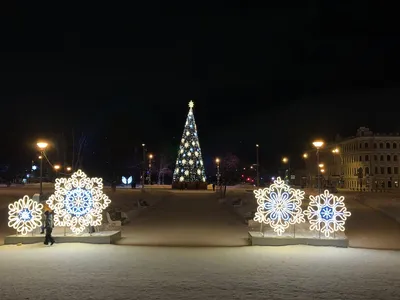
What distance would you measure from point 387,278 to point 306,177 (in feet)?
349

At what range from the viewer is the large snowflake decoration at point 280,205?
18.1 m

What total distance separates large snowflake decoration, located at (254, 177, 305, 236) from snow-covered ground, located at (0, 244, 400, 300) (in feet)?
6.67

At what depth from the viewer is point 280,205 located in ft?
59.7

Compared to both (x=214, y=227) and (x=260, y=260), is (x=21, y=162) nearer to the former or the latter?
(x=214, y=227)

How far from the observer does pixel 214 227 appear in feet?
76.3

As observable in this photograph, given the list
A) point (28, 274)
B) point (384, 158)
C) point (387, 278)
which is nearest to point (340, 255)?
point (387, 278)

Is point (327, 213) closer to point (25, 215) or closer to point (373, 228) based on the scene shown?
point (373, 228)

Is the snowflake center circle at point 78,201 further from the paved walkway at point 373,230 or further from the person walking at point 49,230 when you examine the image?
the paved walkway at point 373,230

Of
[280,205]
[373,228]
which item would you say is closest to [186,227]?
[280,205]

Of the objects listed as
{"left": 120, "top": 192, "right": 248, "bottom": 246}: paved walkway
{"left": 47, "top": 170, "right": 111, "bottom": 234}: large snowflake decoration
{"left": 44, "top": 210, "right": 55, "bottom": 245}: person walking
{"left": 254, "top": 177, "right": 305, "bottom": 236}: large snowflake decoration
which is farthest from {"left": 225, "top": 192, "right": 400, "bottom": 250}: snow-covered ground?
{"left": 44, "top": 210, "right": 55, "bottom": 245}: person walking

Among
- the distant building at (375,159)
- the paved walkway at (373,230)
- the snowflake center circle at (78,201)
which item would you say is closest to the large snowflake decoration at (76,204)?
the snowflake center circle at (78,201)

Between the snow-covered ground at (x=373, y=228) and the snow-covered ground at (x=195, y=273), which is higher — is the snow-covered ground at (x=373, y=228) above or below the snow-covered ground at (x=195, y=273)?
above

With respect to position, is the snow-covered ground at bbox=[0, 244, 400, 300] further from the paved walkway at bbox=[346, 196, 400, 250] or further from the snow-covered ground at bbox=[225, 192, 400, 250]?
the snow-covered ground at bbox=[225, 192, 400, 250]

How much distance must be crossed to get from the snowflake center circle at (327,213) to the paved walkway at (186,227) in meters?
3.06
